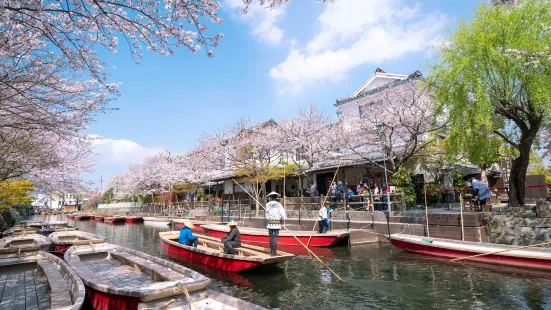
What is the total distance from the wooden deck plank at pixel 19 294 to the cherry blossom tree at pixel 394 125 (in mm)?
14993

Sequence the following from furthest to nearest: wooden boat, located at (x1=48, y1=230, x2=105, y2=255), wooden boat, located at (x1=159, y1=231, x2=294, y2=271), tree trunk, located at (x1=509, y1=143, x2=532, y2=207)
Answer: wooden boat, located at (x1=48, y1=230, x2=105, y2=255)
tree trunk, located at (x1=509, y1=143, x2=532, y2=207)
wooden boat, located at (x1=159, y1=231, x2=294, y2=271)

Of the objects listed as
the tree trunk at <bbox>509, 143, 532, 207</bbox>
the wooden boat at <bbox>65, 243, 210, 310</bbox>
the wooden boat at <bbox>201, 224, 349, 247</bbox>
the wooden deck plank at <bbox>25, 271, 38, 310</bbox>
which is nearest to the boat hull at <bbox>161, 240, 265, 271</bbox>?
the wooden boat at <bbox>65, 243, 210, 310</bbox>

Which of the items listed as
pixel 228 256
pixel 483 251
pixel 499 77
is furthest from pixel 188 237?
pixel 499 77

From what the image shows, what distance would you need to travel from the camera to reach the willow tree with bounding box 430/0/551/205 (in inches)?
390

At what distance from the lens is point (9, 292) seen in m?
6.09

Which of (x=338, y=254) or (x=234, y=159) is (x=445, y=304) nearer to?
(x=338, y=254)

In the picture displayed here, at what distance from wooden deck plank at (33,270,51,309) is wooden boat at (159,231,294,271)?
4.49 m

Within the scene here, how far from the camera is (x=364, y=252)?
41.6 feet

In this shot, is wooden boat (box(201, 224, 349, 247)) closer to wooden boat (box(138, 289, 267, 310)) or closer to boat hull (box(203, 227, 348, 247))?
boat hull (box(203, 227, 348, 247))

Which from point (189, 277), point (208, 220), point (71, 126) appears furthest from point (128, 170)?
point (189, 277)

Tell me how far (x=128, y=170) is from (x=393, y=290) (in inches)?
2062

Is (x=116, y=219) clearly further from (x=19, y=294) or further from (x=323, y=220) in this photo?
(x=19, y=294)

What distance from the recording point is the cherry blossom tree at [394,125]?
1780 centimetres

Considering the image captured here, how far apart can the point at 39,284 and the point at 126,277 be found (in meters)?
1.72
